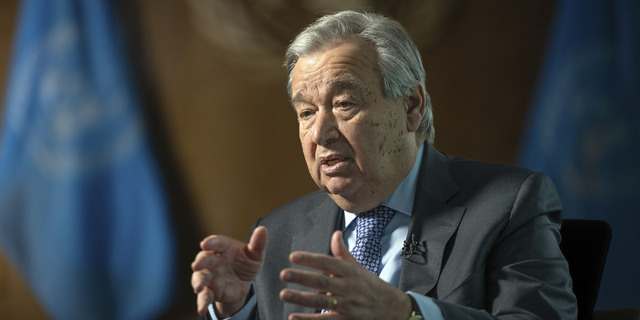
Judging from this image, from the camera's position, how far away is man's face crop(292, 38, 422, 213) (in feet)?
5.39

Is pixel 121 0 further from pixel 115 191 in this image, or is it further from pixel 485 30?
pixel 485 30

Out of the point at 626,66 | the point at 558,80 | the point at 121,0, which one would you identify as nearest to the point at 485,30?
the point at 558,80

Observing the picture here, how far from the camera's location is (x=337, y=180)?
5.45 ft

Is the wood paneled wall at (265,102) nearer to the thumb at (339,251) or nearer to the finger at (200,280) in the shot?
the finger at (200,280)

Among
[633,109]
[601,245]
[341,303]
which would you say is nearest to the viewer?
[341,303]

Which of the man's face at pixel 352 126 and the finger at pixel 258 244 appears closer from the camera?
the finger at pixel 258 244

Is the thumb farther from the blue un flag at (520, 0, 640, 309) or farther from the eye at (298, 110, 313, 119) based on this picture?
the blue un flag at (520, 0, 640, 309)

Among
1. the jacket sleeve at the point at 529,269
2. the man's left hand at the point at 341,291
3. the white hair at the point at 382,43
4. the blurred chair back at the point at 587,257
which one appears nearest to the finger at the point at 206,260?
the man's left hand at the point at 341,291

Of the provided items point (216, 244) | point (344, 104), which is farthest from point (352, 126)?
point (216, 244)

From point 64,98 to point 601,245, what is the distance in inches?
117

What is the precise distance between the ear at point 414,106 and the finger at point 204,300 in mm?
877

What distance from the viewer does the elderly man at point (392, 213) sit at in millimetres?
1378

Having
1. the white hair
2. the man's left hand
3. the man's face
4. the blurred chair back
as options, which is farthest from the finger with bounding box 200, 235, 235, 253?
the blurred chair back

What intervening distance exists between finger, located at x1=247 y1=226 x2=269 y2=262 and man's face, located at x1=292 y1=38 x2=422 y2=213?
1.26 ft
